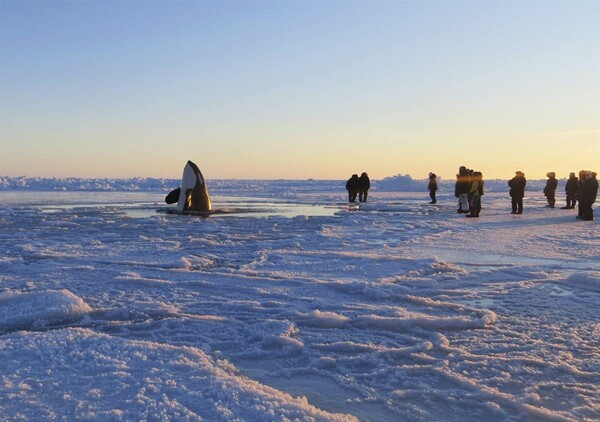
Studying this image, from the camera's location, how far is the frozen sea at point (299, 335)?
281 cm

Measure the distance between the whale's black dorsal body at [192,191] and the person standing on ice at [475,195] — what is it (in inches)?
343

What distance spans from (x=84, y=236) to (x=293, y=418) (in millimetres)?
9679

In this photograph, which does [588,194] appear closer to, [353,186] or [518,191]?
[518,191]

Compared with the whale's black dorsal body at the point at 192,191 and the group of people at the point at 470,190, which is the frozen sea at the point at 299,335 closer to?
the group of people at the point at 470,190

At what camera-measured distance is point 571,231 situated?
12.4 meters

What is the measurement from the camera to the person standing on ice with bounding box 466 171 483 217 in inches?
676

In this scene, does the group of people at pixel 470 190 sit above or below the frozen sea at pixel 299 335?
above

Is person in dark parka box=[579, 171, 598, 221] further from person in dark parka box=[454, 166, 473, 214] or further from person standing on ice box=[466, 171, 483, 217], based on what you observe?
person in dark parka box=[454, 166, 473, 214]

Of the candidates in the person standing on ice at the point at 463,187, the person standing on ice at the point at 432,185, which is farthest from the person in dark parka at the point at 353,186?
the person standing on ice at the point at 463,187

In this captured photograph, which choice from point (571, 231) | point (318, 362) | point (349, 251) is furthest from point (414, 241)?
point (318, 362)

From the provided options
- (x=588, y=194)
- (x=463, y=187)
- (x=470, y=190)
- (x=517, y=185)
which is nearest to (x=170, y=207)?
(x=463, y=187)

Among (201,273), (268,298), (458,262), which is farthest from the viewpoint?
(458,262)

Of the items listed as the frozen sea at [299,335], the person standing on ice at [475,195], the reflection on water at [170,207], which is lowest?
the frozen sea at [299,335]

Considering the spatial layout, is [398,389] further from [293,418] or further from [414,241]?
[414,241]
